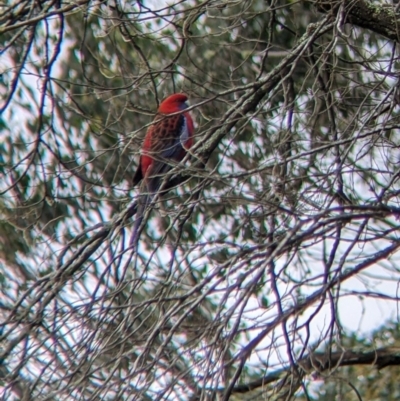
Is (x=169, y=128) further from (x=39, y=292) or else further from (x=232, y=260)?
(x=232, y=260)

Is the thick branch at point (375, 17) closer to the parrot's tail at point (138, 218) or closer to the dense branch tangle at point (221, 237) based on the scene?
the dense branch tangle at point (221, 237)

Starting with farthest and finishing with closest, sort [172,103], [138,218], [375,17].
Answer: [172,103] → [375,17] → [138,218]

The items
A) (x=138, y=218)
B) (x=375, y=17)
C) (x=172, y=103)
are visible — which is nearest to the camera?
(x=138, y=218)

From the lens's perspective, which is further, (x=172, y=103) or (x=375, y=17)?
(x=172, y=103)

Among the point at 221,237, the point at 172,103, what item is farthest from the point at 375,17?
the point at 172,103

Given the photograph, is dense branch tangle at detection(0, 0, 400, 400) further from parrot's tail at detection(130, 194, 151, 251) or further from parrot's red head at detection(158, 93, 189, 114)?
parrot's red head at detection(158, 93, 189, 114)

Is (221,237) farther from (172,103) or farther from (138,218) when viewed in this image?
(172,103)

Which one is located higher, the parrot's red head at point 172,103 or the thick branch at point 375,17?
the parrot's red head at point 172,103

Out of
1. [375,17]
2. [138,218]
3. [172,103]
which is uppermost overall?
[172,103]

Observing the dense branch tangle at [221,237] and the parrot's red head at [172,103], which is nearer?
the dense branch tangle at [221,237]

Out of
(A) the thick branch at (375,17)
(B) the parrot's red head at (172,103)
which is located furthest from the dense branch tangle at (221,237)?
(B) the parrot's red head at (172,103)

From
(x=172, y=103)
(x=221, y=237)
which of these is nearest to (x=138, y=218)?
(x=221, y=237)

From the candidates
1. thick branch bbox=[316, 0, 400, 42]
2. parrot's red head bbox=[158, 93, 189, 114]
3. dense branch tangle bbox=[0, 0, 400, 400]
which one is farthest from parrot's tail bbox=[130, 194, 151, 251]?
parrot's red head bbox=[158, 93, 189, 114]

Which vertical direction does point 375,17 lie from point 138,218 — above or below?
above
